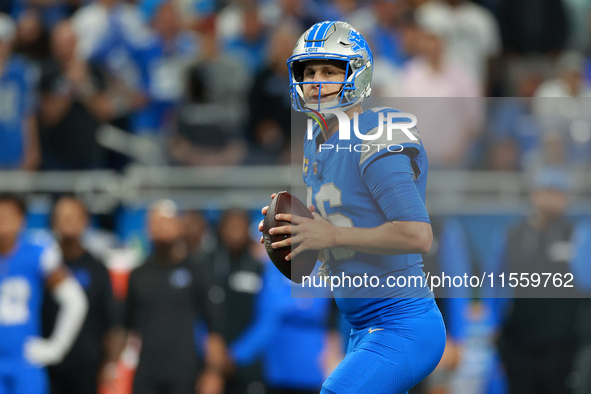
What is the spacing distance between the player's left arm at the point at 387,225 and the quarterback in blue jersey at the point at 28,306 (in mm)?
3623

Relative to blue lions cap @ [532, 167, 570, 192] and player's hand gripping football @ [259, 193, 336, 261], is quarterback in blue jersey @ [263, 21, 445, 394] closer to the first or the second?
player's hand gripping football @ [259, 193, 336, 261]

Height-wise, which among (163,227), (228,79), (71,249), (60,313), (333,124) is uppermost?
(228,79)

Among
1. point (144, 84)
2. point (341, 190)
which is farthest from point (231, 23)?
point (341, 190)

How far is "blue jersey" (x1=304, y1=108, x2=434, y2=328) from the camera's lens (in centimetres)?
354

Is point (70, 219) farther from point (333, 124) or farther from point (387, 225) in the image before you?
point (387, 225)

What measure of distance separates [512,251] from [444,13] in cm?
357

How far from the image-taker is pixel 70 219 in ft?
22.6

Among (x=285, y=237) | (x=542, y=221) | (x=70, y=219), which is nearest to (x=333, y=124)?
(x=285, y=237)

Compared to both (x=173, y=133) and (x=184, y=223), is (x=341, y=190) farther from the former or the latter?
(x=173, y=133)

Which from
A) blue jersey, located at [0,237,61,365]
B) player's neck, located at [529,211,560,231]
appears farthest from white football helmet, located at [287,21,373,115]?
blue jersey, located at [0,237,61,365]

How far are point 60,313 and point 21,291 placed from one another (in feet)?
1.12

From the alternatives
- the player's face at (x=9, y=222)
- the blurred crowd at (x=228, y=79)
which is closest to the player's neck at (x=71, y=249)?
the player's face at (x=9, y=222)

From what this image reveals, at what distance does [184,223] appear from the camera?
25.5 feet

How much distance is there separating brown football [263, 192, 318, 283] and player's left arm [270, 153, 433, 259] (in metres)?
0.09
